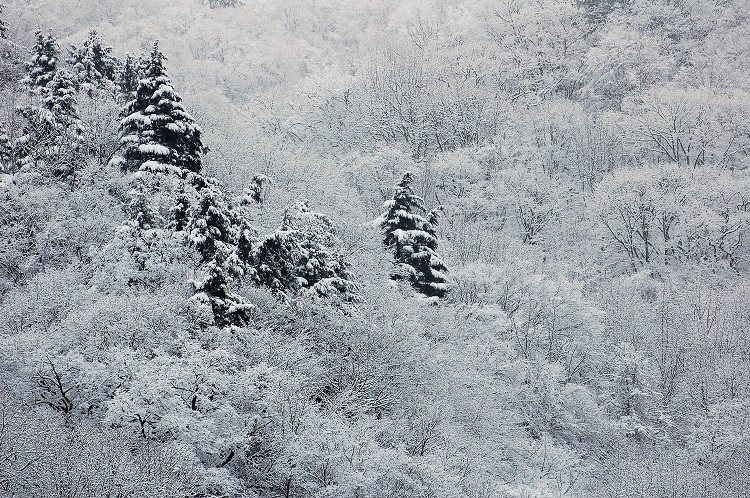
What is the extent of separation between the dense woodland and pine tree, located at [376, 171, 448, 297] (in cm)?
12

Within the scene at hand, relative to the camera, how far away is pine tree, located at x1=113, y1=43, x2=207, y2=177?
914 inches

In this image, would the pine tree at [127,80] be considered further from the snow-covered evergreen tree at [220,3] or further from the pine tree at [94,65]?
the snow-covered evergreen tree at [220,3]

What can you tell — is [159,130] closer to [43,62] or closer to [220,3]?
[43,62]

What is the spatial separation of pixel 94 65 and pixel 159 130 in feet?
72.9

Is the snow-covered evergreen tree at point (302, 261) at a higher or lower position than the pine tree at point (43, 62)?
lower

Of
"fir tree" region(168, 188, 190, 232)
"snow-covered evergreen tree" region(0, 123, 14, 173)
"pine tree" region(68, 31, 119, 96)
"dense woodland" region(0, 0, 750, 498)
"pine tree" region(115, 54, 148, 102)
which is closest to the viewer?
"dense woodland" region(0, 0, 750, 498)

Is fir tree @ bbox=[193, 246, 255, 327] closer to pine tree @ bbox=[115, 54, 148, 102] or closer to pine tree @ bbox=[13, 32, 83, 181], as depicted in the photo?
pine tree @ bbox=[13, 32, 83, 181]

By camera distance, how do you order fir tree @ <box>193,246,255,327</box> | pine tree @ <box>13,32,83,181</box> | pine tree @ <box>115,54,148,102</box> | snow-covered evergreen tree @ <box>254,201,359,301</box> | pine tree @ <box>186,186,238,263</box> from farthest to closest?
pine tree @ <box>115,54,148,102</box>
pine tree @ <box>13,32,83,181</box>
snow-covered evergreen tree @ <box>254,201,359,301</box>
pine tree @ <box>186,186,238,263</box>
fir tree @ <box>193,246,255,327</box>

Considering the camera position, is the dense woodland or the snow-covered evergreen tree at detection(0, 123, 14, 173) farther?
the snow-covered evergreen tree at detection(0, 123, 14, 173)

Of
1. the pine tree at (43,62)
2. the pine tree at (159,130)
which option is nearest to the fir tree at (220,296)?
the pine tree at (159,130)

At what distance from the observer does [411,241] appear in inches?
1168

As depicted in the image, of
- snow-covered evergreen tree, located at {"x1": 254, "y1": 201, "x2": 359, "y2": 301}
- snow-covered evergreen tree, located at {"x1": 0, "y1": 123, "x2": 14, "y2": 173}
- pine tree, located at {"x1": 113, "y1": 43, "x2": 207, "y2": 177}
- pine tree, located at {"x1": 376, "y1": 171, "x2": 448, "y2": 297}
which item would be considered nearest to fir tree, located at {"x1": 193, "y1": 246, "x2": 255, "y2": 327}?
snow-covered evergreen tree, located at {"x1": 254, "y1": 201, "x2": 359, "y2": 301}

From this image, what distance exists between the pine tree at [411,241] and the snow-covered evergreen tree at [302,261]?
5.36m

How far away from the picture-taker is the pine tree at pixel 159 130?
23203 millimetres
